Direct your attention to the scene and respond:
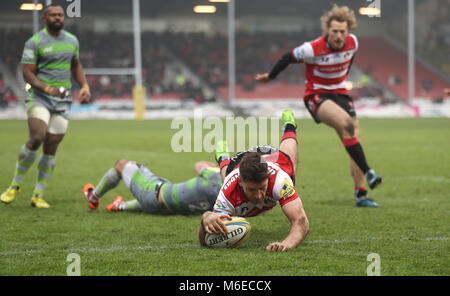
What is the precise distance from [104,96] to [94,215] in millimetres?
28507

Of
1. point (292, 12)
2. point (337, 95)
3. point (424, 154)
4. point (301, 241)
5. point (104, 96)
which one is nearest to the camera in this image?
point (301, 241)

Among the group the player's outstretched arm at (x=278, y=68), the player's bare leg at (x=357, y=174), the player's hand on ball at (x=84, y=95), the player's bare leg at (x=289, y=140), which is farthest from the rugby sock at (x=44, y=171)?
the player's bare leg at (x=357, y=174)

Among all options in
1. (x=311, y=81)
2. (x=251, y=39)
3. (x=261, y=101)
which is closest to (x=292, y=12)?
(x=251, y=39)

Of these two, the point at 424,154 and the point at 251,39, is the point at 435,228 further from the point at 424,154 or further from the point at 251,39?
the point at 251,39

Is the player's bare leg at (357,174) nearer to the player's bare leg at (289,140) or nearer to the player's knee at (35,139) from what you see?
the player's bare leg at (289,140)

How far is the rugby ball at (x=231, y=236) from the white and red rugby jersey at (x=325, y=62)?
120 inches

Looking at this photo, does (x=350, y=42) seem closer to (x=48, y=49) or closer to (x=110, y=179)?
(x=110, y=179)

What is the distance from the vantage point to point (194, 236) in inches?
200

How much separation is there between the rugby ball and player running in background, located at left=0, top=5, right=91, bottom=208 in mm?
2876

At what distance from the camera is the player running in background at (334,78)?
6824 mm

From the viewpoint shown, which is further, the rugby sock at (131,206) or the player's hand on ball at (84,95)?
the player's hand on ball at (84,95)

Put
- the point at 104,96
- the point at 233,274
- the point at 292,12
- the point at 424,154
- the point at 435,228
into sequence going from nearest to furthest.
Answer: the point at 233,274 < the point at 435,228 < the point at 424,154 < the point at 104,96 < the point at 292,12

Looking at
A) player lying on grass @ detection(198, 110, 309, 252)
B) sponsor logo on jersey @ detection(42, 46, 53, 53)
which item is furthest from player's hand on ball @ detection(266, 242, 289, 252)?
sponsor logo on jersey @ detection(42, 46, 53, 53)

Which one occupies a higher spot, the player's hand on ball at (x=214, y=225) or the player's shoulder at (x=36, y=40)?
the player's shoulder at (x=36, y=40)
